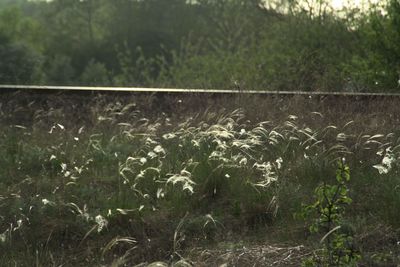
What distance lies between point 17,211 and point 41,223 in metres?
0.25

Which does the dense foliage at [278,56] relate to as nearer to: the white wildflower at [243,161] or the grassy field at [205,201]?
the grassy field at [205,201]

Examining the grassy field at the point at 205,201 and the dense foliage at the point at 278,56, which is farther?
the dense foliage at the point at 278,56

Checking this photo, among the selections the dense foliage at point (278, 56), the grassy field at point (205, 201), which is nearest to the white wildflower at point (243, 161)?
the grassy field at point (205, 201)

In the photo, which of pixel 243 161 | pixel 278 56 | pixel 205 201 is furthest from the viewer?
pixel 278 56

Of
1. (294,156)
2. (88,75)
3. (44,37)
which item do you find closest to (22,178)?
(294,156)

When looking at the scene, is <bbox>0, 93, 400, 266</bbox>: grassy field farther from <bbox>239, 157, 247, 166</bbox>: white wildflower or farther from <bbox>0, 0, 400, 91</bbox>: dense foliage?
<bbox>0, 0, 400, 91</bbox>: dense foliage

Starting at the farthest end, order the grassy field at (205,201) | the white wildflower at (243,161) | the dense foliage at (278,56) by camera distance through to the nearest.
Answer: the dense foliage at (278,56), the white wildflower at (243,161), the grassy field at (205,201)

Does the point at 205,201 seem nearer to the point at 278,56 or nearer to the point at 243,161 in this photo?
the point at 243,161

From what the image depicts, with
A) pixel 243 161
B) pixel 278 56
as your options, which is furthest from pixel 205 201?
pixel 278 56

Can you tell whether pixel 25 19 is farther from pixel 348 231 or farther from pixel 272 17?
pixel 348 231

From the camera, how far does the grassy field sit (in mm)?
3729

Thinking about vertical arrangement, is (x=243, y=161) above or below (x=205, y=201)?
above

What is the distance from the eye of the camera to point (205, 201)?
4.84m

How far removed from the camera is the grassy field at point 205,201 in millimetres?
3729
